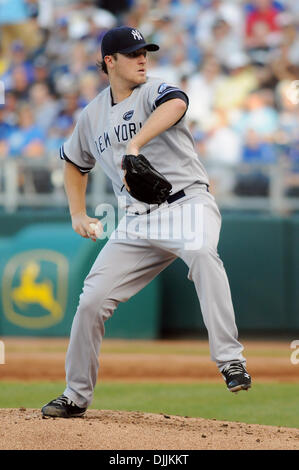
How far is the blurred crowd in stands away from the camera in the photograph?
10008 mm

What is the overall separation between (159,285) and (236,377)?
19.1 ft

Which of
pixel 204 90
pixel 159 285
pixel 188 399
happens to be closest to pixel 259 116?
pixel 204 90

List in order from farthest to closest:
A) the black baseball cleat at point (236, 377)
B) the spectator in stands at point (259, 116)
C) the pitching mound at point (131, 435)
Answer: the spectator in stands at point (259, 116)
the black baseball cleat at point (236, 377)
the pitching mound at point (131, 435)

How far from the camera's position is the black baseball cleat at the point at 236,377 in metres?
3.99

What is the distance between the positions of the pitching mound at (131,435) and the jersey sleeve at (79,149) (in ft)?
4.49

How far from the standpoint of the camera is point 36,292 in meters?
9.64

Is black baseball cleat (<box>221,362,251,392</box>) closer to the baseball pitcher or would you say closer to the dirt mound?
the baseball pitcher

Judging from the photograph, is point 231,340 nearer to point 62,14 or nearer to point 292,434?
point 292,434

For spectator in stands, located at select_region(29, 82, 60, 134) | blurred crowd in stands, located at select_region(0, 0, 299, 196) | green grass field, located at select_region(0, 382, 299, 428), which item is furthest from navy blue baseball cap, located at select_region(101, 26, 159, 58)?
spectator in stands, located at select_region(29, 82, 60, 134)

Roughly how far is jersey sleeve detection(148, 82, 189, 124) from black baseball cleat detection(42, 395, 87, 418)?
158cm

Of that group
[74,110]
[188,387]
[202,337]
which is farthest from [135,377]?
[74,110]

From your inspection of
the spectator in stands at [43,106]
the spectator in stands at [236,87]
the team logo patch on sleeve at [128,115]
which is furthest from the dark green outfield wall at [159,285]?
the team logo patch on sleeve at [128,115]

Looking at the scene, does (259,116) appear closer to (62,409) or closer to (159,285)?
(159,285)

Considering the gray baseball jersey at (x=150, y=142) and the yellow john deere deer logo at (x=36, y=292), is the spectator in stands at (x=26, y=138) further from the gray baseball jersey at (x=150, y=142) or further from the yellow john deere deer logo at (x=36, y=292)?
the gray baseball jersey at (x=150, y=142)
